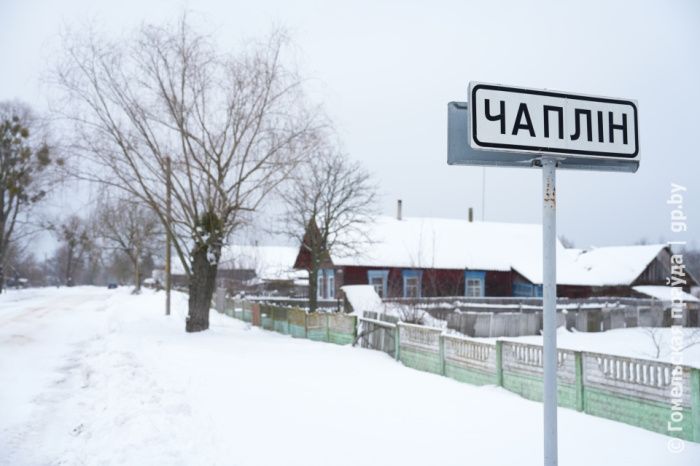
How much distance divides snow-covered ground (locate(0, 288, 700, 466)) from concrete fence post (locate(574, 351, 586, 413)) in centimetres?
23

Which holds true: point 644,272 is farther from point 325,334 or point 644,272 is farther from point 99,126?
point 99,126

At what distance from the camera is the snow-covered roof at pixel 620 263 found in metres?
37.4

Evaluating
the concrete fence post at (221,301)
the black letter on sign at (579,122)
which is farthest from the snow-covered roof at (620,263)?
the black letter on sign at (579,122)

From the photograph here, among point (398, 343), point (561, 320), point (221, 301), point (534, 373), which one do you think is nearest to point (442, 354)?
point (398, 343)

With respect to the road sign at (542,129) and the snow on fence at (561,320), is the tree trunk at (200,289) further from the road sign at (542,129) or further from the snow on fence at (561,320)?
the road sign at (542,129)

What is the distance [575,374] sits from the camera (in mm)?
8023

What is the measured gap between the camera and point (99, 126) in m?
17.7

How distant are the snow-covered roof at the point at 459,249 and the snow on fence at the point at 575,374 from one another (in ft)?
63.0

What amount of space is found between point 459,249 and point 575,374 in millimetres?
29313

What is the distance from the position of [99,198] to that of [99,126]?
2464 mm

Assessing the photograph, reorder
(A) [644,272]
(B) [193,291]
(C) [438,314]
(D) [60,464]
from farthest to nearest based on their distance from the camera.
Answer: (A) [644,272] → (C) [438,314] → (B) [193,291] → (D) [60,464]

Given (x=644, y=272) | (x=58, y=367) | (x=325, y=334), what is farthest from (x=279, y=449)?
(x=644, y=272)

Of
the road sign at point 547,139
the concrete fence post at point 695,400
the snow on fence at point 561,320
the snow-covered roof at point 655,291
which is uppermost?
the road sign at point 547,139

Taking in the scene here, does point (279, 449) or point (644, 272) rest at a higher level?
point (644, 272)
